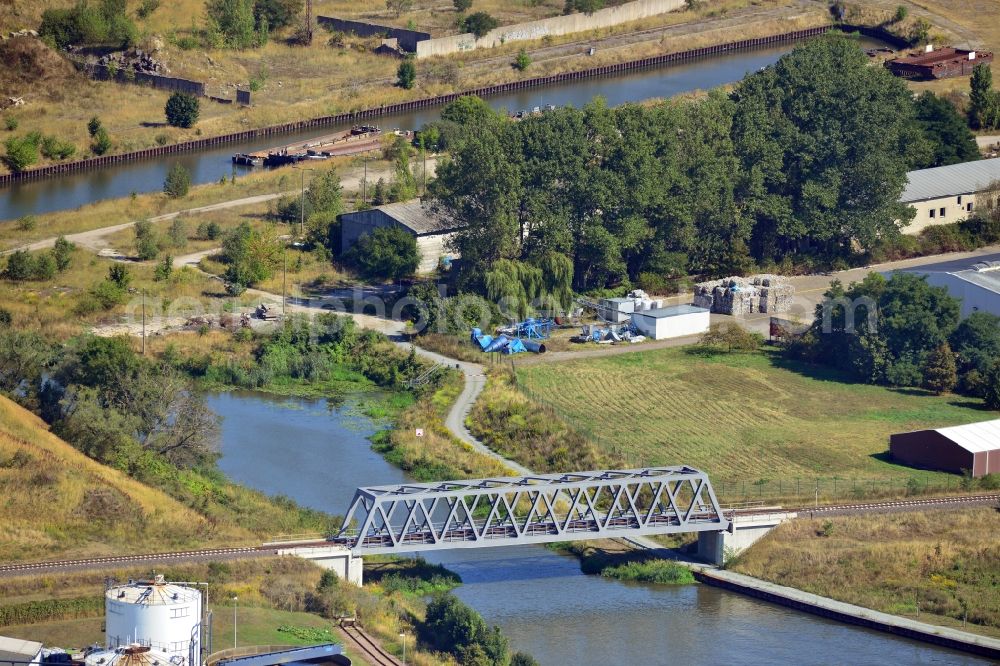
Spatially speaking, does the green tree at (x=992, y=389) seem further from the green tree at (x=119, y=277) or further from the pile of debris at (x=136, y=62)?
the pile of debris at (x=136, y=62)

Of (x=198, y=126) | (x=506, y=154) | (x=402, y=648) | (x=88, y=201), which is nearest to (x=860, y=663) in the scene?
(x=402, y=648)

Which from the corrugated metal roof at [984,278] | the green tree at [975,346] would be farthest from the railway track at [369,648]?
the corrugated metal roof at [984,278]

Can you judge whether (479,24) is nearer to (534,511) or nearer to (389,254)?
(389,254)

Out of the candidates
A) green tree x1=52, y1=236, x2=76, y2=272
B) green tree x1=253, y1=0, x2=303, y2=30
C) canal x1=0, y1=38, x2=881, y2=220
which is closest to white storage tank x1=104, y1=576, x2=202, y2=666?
green tree x1=52, y1=236, x2=76, y2=272

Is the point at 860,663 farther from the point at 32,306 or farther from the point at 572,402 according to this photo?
the point at 32,306

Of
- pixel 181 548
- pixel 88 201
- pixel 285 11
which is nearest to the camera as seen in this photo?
pixel 181 548
